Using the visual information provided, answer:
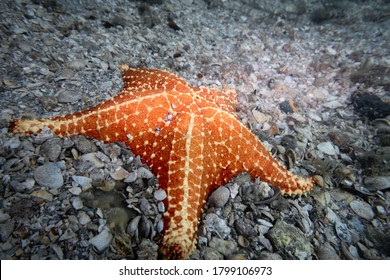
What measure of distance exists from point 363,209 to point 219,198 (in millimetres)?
2089

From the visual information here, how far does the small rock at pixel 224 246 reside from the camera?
2.63 metres

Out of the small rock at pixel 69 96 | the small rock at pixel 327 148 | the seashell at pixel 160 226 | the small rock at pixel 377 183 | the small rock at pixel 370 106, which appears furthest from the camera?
the small rock at pixel 370 106

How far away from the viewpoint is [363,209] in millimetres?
3303

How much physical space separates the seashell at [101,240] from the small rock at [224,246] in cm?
111

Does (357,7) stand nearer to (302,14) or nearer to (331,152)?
(302,14)

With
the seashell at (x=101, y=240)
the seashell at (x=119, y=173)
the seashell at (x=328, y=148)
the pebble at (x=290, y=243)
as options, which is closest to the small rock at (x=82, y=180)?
the seashell at (x=119, y=173)

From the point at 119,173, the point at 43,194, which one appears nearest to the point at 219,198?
the point at 119,173

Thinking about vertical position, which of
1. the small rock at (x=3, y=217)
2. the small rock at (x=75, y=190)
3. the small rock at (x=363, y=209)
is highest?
the small rock at (x=363, y=209)

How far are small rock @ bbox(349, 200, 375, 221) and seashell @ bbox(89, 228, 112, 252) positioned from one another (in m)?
3.26

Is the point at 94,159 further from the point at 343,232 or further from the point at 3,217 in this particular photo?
the point at 343,232

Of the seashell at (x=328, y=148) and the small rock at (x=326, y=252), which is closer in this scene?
the small rock at (x=326, y=252)

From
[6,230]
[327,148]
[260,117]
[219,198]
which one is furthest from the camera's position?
[260,117]

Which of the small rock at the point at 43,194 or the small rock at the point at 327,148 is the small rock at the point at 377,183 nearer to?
the small rock at the point at 327,148

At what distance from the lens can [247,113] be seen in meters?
4.55
